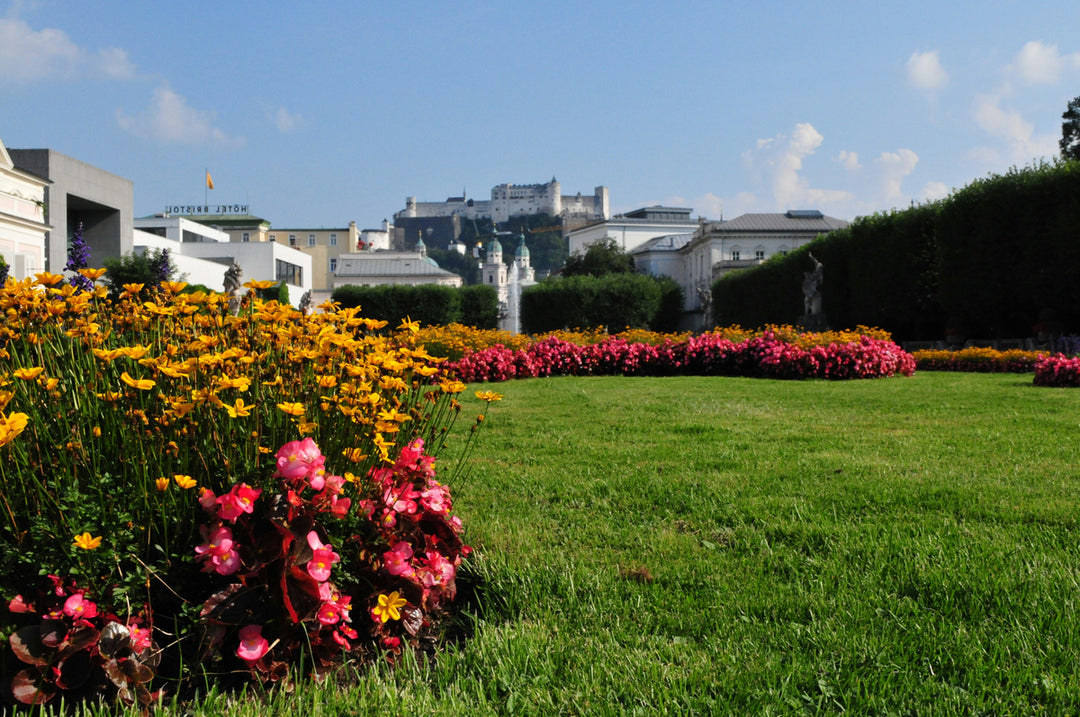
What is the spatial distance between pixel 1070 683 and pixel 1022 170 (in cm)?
2347

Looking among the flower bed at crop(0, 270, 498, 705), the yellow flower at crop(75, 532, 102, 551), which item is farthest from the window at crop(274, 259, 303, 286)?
the yellow flower at crop(75, 532, 102, 551)

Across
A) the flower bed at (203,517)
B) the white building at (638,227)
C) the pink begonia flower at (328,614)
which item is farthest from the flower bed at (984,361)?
the white building at (638,227)

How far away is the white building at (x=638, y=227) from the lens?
372 feet

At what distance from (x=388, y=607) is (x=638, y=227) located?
115264 millimetres

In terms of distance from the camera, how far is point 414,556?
114 inches

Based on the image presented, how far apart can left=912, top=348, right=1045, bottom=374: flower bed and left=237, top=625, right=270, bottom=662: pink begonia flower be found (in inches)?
606

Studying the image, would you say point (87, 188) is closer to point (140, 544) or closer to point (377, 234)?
point (140, 544)

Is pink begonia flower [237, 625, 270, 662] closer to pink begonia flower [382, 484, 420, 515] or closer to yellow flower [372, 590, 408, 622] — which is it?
yellow flower [372, 590, 408, 622]

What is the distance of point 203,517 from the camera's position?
2.61 meters

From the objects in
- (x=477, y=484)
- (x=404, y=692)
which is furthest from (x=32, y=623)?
(x=477, y=484)

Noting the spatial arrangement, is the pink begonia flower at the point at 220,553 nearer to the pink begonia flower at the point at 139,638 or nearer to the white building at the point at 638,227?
the pink begonia flower at the point at 139,638

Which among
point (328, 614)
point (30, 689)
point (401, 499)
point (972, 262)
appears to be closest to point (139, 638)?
point (30, 689)

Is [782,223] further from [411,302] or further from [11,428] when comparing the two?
[11,428]

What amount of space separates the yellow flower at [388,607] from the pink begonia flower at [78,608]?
0.79 metres
